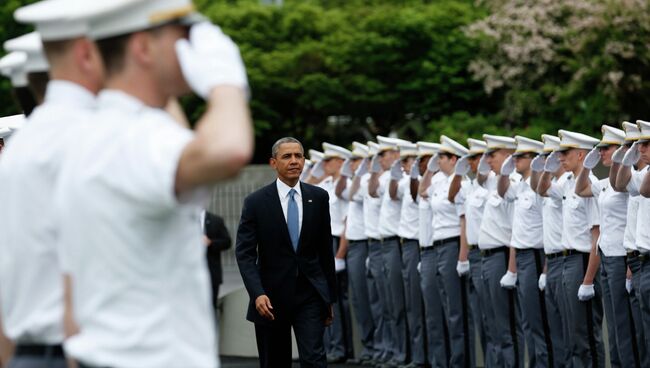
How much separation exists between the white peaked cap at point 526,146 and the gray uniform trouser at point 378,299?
3311mm

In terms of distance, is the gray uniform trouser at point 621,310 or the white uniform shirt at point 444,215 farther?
the white uniform shirt at point 444,215

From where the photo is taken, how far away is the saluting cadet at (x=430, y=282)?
47.5ft

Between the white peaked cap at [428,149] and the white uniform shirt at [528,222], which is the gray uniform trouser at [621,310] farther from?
the white peaked cap at [428,149]

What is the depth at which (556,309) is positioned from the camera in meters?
12.7

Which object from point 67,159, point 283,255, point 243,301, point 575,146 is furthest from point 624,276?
point 67,159

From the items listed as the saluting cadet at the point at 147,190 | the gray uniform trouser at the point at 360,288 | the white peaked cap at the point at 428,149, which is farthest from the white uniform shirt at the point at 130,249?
the gray uniform trouser at the point at 360,288

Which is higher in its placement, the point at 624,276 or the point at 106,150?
the point at 106,150

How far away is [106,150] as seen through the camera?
3.55m

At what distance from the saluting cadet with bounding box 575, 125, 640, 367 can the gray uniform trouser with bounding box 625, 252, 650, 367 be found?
4 cm

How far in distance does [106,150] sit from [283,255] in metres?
7.08

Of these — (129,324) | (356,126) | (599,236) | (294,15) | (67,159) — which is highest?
(67,159)

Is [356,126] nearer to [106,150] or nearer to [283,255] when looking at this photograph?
[283,255]

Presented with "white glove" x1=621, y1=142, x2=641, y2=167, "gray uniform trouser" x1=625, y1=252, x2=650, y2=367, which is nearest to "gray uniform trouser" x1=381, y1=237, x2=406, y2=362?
"gray uniform trouser" x1=625, y1=252, x2=650, y2=367

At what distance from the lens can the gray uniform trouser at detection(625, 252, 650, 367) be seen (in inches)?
458
